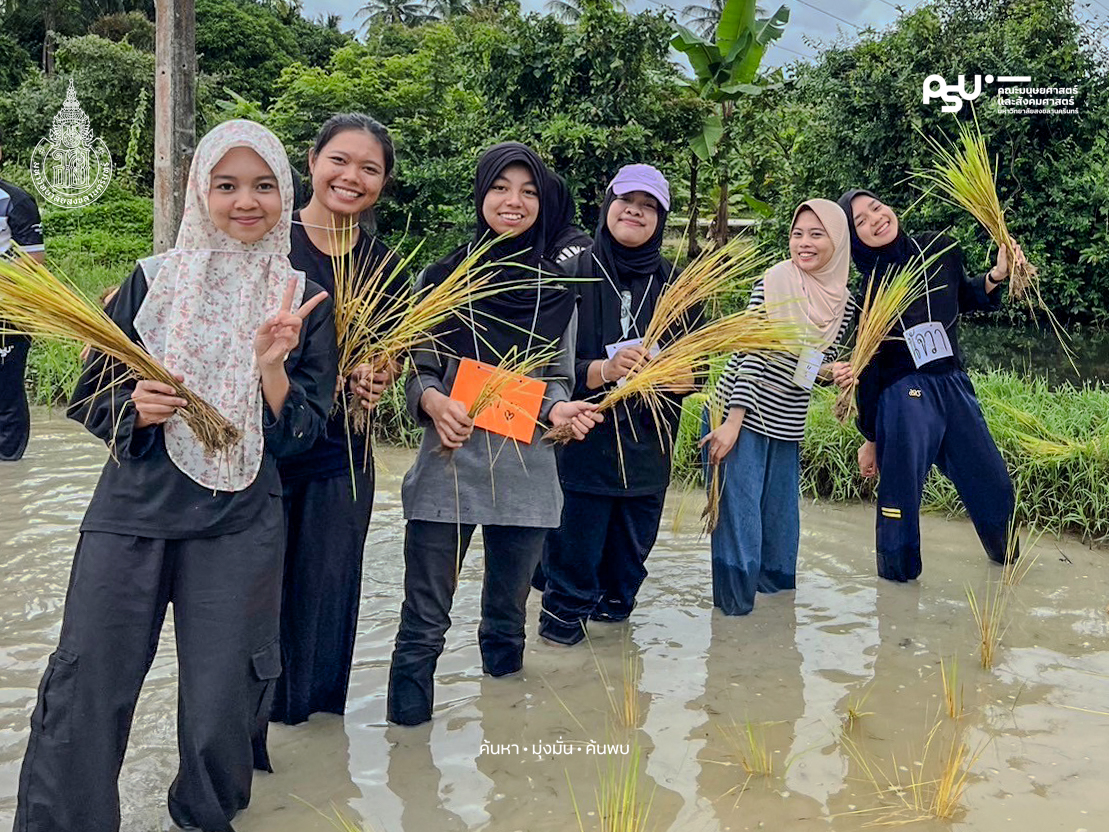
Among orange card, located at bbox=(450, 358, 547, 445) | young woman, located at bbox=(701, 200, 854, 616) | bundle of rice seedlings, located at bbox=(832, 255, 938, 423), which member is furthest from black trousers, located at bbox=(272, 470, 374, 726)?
bundle of rice seedlings, located at bbox=(832, 255, 938, 423)

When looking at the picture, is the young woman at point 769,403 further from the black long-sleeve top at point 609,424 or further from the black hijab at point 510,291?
the black hijab at point 510,291

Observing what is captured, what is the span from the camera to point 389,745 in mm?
2764

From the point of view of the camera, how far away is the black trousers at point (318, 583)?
8.66 feet

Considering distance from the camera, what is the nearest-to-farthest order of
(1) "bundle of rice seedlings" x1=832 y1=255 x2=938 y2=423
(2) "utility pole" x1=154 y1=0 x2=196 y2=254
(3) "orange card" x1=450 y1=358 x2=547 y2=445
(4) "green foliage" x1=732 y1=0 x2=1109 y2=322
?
1. (3) "orange card" x1=450 y1=358 x2=547 y2=445
2. (1) "bundle of rice seedlings" x1=832 y1=255 x2=938 y2=423
3. (2) "utility pole" x1=154 y1=0 x2=196 y2=254
4. (4) "green foliage" x1=732 y1=0 x2=1109 y2=322

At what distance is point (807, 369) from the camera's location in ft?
12.0

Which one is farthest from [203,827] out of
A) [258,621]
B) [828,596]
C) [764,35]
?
[764,35]

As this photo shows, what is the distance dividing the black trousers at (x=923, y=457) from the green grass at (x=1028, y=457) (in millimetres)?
822

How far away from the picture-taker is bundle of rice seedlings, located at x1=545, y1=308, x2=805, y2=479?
307 centimetres

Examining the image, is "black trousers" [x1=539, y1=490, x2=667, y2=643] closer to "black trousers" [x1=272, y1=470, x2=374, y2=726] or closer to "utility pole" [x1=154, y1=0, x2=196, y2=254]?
"black trousers" [x1=272, y1=470, x2=374, y2=726]

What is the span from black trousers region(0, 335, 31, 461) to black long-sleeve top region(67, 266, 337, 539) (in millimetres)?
3617

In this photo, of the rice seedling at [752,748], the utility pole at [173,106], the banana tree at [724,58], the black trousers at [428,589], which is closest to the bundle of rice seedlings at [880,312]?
the rice seedling at [752,748]

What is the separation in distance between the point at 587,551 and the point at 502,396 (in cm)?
80

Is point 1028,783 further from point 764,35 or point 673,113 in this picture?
point 764,35

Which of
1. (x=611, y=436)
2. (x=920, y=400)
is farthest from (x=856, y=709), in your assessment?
(x=920, y=400)
